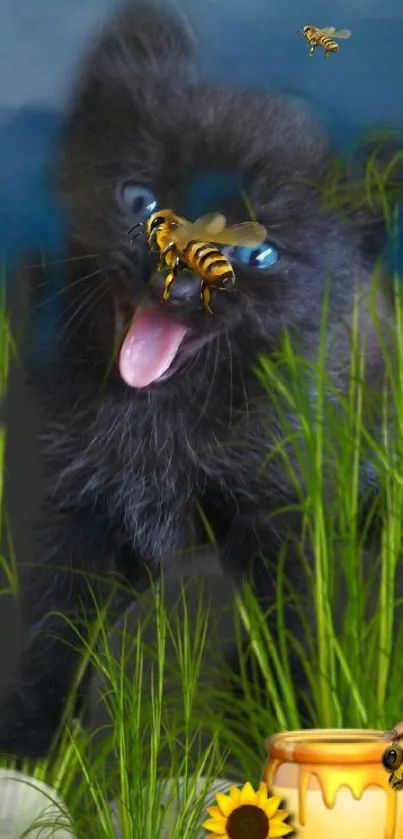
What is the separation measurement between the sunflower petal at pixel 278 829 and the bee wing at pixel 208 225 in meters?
0.60

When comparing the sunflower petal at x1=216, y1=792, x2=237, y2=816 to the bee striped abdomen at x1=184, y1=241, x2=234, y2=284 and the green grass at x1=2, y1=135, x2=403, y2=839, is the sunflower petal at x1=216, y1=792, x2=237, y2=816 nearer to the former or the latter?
the green grass at x1=2, y1=135, x2=403, y2=839

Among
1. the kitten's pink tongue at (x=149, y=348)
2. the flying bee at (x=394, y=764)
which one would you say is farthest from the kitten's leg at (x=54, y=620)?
the flying bee at (x=394, y=764)

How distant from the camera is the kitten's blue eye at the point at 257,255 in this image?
1.15 meters

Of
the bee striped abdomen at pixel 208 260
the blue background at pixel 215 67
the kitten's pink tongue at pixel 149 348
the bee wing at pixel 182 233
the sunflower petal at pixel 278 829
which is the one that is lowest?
the sunflower petal at pixel 278 829

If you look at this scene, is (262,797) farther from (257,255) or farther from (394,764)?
(257,255)

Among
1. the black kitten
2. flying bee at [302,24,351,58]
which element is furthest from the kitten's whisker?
flying bee at [302,24,351,58]

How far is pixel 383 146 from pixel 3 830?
2.71 ft

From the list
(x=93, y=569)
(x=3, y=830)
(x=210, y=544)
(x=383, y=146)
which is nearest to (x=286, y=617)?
(x=210, y=544)

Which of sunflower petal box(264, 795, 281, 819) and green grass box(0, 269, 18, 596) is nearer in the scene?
sunflower petal box(264, 795, 281, 819)

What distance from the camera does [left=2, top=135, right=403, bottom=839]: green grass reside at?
1.05 metres

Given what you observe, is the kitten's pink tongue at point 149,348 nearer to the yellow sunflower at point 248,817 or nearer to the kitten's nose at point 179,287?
the kitten's nose at point 179,287

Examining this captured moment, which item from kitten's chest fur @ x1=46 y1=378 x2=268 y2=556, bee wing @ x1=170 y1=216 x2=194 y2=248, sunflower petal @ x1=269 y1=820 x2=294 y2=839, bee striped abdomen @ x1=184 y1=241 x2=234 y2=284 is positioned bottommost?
sunflower petal @ x1=269 y1=820 x2=294 y2=839

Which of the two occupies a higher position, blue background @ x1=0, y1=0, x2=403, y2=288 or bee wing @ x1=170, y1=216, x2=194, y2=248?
blue background @ x1=0, y1=0, x2=403, y2=288

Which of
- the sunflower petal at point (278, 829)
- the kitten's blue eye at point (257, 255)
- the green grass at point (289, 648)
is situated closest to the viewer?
the sunflower petal at point (278, 829)
